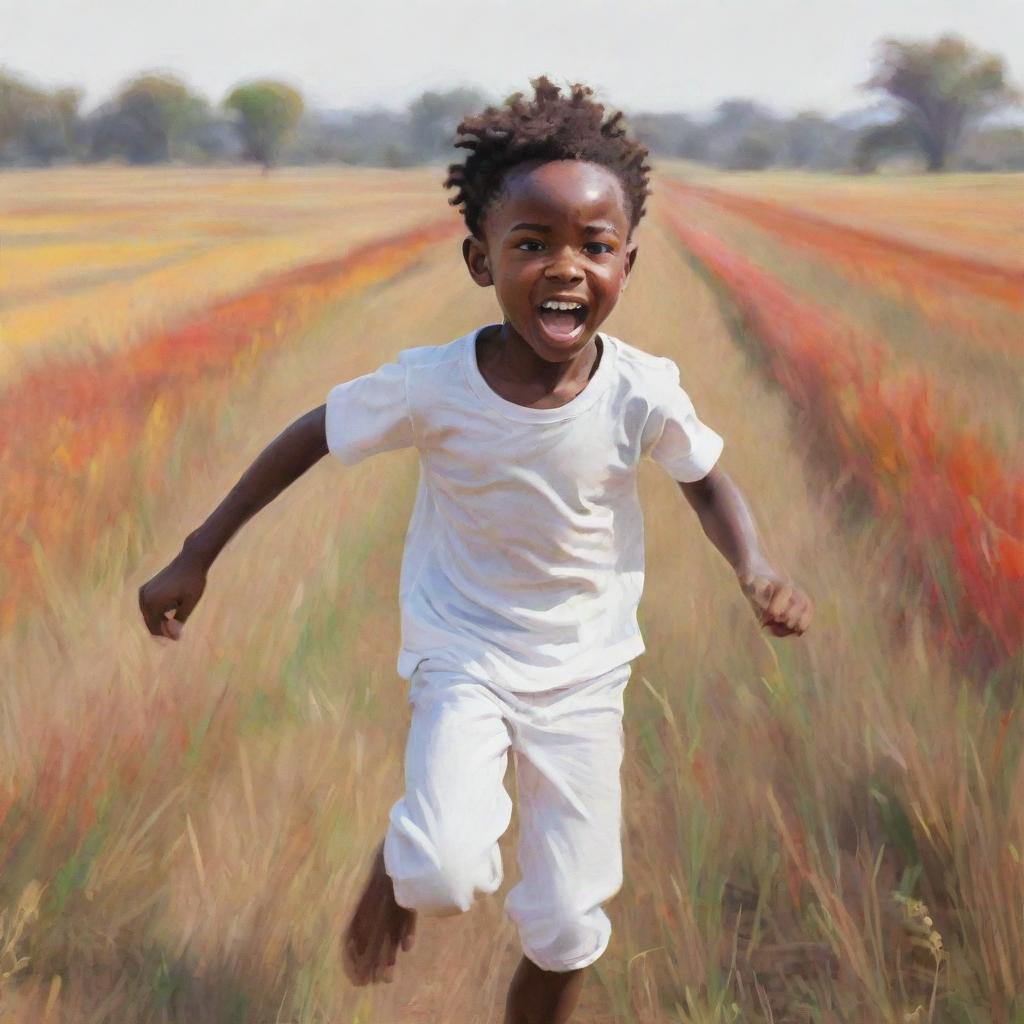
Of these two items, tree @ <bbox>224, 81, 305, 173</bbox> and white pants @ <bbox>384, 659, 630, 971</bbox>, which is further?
tree @ <bbox>224, 81, 305, 173</bbox>

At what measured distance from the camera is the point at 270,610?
388cm

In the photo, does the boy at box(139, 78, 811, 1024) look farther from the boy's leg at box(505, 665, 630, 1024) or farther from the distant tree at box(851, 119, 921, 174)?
the distant tree at box(851, 119, 921, 174)

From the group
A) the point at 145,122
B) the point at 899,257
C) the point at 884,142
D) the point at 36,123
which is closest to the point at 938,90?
the point at 884,142

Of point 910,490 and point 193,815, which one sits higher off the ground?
point 910,490

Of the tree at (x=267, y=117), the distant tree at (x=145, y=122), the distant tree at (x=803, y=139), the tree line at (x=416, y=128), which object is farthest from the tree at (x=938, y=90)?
the tree at (x=267, y=117)

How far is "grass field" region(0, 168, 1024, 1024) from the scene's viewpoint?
7.66 feet

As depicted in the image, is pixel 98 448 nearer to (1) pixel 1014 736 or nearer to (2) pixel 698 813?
(2) pixel 698 813

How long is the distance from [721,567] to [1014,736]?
2.02m

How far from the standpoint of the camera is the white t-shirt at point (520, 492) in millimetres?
2207

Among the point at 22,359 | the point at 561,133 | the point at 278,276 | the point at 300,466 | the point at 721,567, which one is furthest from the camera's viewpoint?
the point at 278,276

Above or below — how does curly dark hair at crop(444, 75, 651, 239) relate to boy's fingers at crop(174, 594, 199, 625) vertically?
above

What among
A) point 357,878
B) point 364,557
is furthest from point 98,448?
point 357,878

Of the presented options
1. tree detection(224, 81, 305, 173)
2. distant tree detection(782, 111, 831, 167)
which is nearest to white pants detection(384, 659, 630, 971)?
distant tree detection(782, 111, 831, 167)

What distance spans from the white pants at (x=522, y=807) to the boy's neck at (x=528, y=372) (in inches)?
18.6
